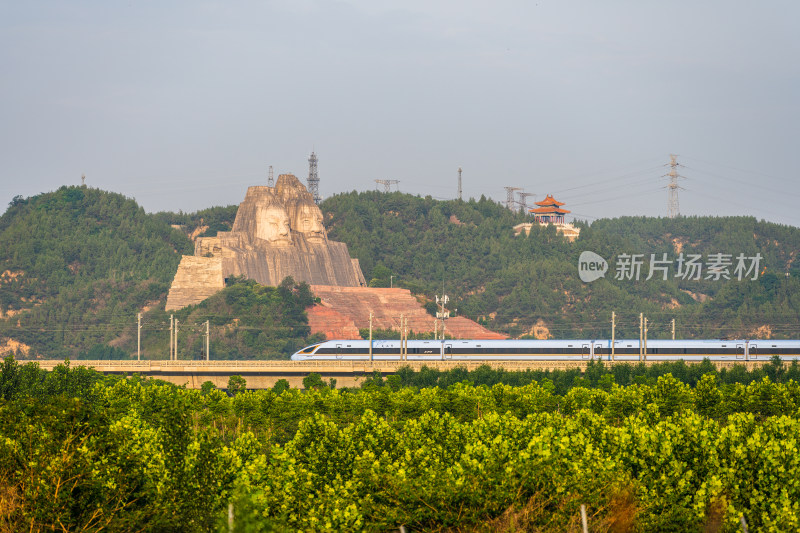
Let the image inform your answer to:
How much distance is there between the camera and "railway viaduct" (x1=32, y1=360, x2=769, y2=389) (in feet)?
322

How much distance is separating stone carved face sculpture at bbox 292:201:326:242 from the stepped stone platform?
474 inches

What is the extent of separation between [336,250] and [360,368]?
69980mm

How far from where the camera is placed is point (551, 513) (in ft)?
127

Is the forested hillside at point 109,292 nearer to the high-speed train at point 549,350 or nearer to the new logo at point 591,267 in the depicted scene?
the high-speed train at point 549,350

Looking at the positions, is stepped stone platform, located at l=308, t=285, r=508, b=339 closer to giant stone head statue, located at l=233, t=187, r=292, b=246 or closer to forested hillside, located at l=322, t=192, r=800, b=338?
giant stone head statue, located at l=233, t=187, r=292, b=246

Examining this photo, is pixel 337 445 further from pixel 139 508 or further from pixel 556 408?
pixel 556 408

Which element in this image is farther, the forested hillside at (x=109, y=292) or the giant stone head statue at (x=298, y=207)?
the giant stone head statue at (x=298, y=207)

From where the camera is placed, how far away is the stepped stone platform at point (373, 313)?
14150 centimetres

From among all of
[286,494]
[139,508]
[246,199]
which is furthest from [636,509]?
[246,199]

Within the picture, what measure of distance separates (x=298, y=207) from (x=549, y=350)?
62.5m

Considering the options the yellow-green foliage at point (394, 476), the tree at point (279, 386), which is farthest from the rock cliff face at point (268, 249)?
the yellow-green foliage at point (394, 476)

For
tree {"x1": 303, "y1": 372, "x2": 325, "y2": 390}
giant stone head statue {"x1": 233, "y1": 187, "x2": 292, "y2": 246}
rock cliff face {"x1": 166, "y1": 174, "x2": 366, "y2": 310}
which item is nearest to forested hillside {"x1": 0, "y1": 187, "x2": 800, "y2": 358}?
rock cliff face {"x1": 166, "y1": 174, "x2": 366, "y2": 310}

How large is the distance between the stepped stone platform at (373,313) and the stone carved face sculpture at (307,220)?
12.0 meters

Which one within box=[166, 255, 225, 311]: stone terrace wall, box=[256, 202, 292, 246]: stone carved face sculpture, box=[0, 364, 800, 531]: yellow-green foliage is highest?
box=[256, 202, 292, 246]: stone carved face sculpture
